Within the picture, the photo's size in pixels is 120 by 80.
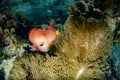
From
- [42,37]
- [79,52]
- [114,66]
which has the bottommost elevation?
[114,66]

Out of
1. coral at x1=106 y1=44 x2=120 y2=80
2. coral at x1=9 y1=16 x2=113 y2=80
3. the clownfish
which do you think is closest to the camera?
coral at x1=9 y1=16 x2=113 y2=80

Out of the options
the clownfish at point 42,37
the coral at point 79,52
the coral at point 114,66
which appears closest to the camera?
the coral at point 79,52

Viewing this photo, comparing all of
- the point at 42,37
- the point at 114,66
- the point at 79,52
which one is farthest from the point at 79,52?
the point at 114,66

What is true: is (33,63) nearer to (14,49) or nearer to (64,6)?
(14,49)

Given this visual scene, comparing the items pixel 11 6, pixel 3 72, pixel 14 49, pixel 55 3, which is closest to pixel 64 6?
pixel 55 3

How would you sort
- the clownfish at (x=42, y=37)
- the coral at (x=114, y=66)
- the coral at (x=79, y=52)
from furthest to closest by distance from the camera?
the coral at (x=114, y=66), the clownfish at (x=42, y=37), the coral at (x=79, y=52)

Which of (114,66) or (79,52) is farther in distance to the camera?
(114,66)

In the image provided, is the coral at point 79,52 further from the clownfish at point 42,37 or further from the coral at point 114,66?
the coral at point 114,66

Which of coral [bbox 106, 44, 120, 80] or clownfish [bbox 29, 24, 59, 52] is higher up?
clownfish [bbox 29, 24, 59, 52]

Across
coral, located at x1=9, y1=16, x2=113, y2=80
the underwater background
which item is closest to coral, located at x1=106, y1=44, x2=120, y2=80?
the underwater background

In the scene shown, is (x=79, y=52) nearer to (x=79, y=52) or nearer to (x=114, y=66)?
(x=79, y=52)

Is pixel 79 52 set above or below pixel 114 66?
above

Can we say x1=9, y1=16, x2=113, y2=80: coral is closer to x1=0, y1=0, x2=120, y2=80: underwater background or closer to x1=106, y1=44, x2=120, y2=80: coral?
x1=0, y1=0, x2=120, y2=80: underwater background

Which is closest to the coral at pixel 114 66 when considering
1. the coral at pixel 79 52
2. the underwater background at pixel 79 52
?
the underwater background at pixel 79 52
